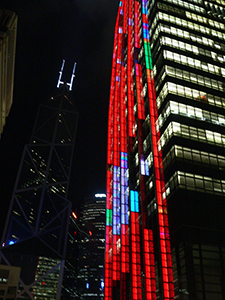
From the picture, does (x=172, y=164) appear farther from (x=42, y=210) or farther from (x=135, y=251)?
(x=42, y=210)

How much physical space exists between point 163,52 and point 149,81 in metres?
10.1

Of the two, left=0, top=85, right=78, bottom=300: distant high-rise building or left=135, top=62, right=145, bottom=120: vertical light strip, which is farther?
left=0, top=85, right=78, bottom=300: distant high-rise building

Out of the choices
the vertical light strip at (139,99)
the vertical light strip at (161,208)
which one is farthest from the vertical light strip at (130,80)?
the vertical light strip at (161,208)

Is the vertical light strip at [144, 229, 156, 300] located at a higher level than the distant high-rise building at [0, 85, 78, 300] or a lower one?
lower

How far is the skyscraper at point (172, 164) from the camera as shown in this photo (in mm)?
43938

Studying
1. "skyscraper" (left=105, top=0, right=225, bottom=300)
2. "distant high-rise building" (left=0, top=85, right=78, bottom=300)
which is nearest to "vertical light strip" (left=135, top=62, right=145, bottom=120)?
"skyscraper" (left=105, top=0, right=225, bottom=300)

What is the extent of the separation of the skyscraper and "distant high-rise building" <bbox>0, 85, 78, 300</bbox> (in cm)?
4645

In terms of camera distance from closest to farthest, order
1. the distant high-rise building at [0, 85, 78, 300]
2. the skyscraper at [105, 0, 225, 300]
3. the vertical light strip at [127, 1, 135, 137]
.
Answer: the skyscraper at [105, 0, 225, 300] < the vertical light strip at [127, 1, 135, 137] < the distant high-rise building at [0, 85, 78, 300]

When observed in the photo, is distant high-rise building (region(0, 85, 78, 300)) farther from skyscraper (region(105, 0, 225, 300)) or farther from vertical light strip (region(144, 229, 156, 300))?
vertical light strip (region(144, 229, 156, 300))

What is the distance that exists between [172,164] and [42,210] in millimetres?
80432

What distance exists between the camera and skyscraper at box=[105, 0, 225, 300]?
144 ft

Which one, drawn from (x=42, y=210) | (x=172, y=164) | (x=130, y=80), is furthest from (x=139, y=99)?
(x=42, y=210)

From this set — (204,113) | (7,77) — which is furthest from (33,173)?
(204,113)

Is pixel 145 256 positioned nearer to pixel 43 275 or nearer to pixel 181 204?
pixel 181 204
